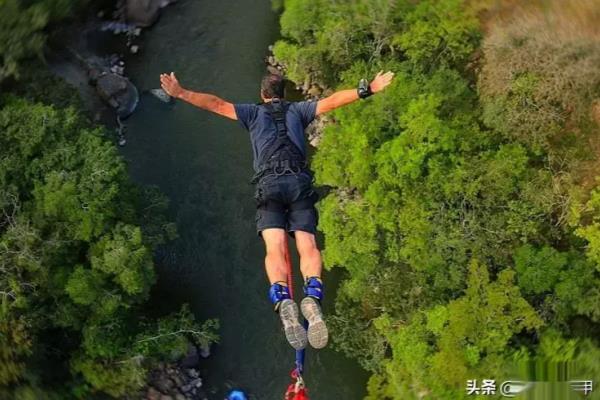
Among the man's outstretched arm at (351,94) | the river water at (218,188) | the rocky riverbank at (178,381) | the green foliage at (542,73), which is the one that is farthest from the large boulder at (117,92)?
the man's outstretched arm at (351,94)

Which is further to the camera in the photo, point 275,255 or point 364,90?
point 275,255

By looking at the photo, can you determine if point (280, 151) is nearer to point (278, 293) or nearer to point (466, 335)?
point (278, 293)

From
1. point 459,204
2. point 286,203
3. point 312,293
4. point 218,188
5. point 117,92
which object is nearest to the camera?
point 312,293

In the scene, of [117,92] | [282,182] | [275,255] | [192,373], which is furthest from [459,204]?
[117,92]

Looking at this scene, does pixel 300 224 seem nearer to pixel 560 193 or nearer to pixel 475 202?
pixel 475 202

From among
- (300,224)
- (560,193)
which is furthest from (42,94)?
(560,193)

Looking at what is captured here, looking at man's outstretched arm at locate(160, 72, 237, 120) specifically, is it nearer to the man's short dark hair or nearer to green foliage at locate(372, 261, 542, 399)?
the man's short dark hair
